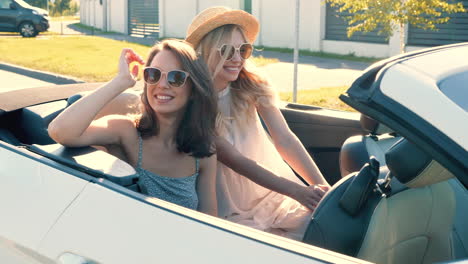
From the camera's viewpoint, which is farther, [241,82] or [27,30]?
[27,30]

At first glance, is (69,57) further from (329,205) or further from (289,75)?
(329,205)

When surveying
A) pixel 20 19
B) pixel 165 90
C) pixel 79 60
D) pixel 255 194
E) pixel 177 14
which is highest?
pixel 177 14

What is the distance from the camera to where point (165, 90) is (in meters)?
2.50

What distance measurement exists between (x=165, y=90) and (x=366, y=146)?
1.19 m

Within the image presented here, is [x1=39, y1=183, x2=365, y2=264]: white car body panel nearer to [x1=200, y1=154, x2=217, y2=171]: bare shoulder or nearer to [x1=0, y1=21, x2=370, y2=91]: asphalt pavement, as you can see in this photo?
[x1=200, y1=154, x2=217, y2=171]: bare shoulder

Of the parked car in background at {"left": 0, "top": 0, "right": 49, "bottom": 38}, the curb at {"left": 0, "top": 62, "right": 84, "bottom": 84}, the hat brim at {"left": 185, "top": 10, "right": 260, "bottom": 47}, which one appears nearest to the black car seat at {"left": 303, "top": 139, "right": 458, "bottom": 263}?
the hat brim at {"left": 185, "top": 10, "right": 260, "bottom": 47}

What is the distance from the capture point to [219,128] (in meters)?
3.09

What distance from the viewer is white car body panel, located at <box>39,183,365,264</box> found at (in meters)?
1.65

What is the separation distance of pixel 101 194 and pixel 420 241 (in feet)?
3.17

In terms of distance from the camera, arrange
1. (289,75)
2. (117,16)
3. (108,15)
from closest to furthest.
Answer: (289,75)
(117,16)
(108,15)

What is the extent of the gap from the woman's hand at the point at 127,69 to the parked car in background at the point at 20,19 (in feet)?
75.2

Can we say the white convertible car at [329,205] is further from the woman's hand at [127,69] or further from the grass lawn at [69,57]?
the grass lawn at [69,57]

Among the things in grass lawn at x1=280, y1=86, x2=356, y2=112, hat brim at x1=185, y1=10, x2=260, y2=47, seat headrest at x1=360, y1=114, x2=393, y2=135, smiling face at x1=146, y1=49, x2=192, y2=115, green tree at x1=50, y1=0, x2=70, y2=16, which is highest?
green tree at x1=50, y1=0, x2=70, y2=16

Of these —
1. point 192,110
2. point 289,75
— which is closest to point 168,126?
point 192,110
